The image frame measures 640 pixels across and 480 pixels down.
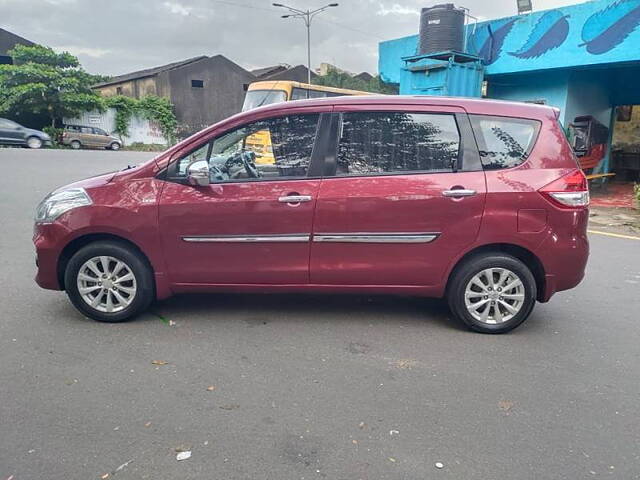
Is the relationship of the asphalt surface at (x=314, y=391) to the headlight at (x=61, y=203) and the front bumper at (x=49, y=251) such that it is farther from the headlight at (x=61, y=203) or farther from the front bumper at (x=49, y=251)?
the headlight at (x=61, y=203)

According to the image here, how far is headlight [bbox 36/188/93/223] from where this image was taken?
4090 millimetres

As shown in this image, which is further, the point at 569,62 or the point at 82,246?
the point at 569,62

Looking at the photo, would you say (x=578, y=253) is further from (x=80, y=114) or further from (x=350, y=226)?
(x=80, y=114)

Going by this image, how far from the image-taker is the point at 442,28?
12.8m

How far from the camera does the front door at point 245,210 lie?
4.04m

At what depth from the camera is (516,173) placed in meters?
4.06

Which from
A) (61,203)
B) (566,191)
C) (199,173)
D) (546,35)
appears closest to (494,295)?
(566,191)

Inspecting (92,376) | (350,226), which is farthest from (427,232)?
(92,376)

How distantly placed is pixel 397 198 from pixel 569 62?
9982mm

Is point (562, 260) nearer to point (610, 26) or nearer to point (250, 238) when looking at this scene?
point (250, 238)

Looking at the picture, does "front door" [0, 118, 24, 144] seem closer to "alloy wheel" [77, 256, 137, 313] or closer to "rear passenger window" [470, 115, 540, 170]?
"alloy wheel" [77, 256, 137, 313]

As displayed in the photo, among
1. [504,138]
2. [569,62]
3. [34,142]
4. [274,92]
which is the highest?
[569,62]

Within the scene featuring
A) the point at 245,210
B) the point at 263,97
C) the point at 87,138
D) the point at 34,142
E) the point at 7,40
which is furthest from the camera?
the point at 7,40

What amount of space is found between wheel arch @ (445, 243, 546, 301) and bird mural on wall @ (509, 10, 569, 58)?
9730mm
